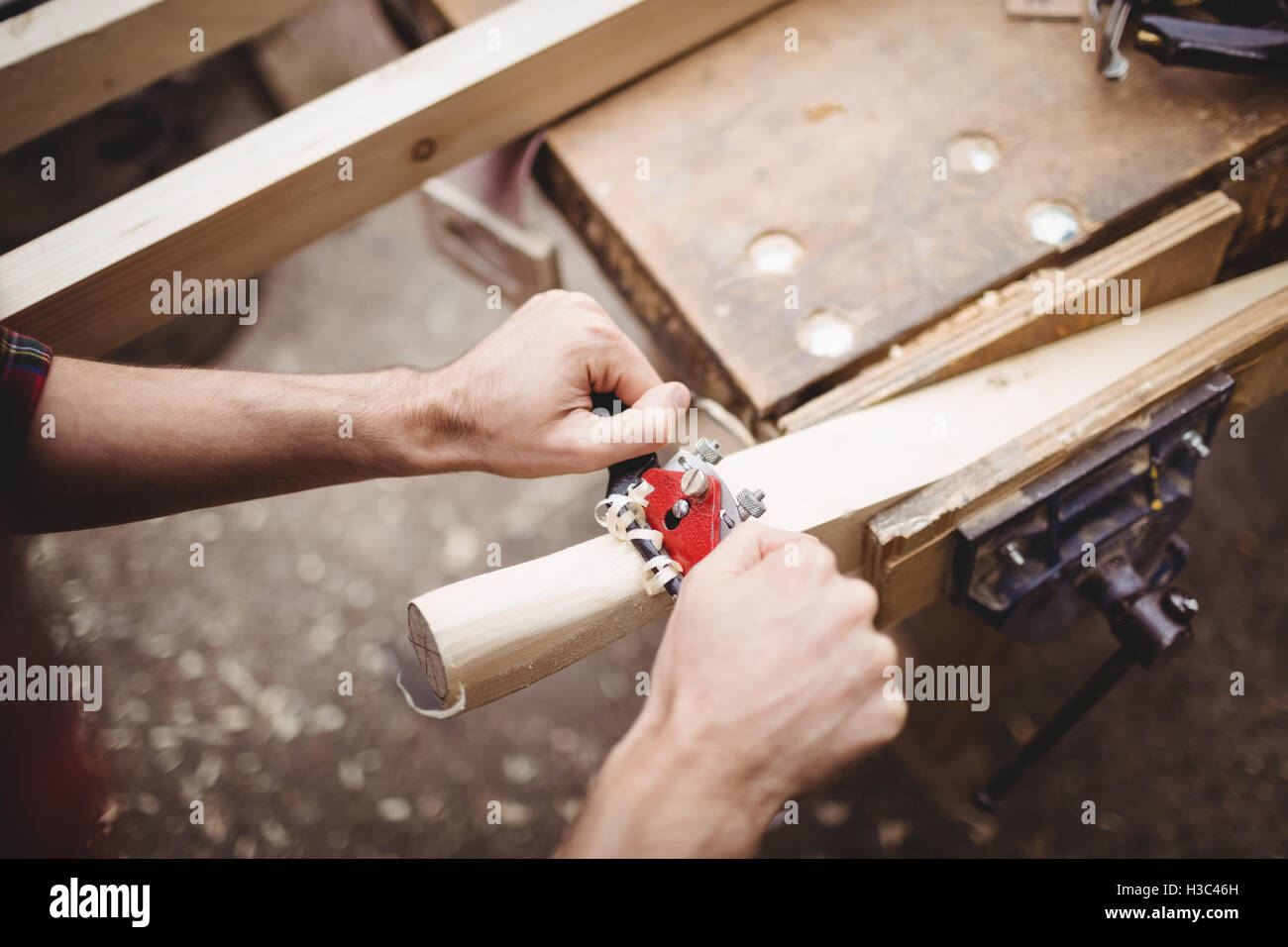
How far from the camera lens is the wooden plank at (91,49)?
1.23m

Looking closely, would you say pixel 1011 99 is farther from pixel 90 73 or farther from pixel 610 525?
pixel 90 73

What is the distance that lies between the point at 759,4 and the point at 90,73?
1.01 meters

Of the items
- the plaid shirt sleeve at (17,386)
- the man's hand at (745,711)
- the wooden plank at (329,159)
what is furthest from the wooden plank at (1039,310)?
the plaid shirt sleeve at (17,386)

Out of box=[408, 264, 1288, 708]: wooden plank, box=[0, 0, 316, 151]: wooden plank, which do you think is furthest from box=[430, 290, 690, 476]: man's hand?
box=[0, 0, 316, 151]: wooden plank

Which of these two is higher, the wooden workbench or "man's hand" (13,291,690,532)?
the wooden workbench

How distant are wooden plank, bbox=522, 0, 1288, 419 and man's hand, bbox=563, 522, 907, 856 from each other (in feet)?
1.02

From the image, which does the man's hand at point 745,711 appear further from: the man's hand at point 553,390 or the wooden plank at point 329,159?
the wooden plank at point 329,159

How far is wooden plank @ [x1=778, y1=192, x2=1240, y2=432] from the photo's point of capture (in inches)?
40.1

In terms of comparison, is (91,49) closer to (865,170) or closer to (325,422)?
(325,422)

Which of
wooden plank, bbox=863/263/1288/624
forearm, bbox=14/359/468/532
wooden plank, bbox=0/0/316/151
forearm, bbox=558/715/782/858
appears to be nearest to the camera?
forearm, bbox=558/715/782/858

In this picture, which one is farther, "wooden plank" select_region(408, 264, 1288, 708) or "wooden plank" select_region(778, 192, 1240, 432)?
"wooden plank" select_region(778, 192, 1240, 432)

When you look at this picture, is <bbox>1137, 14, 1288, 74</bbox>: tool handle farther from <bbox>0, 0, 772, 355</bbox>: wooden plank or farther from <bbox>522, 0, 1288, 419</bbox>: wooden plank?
<bbox>0, 0, 772, 355</bbox>: wooden plank

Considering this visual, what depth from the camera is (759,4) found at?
1.33 m

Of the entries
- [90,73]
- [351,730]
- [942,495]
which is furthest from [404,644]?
[942,495]
